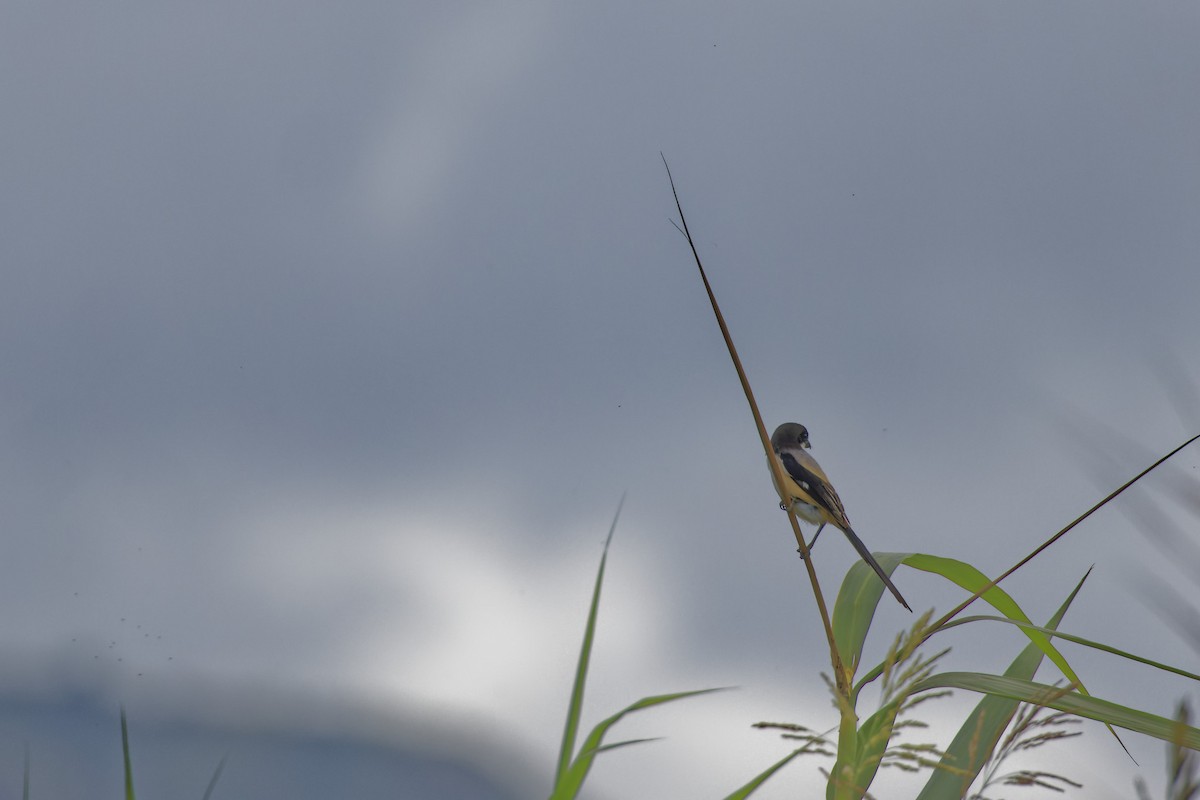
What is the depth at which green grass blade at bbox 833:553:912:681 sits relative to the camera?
2.09m

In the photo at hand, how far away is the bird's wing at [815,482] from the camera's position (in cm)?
424

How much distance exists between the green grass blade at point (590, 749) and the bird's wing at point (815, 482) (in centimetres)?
267

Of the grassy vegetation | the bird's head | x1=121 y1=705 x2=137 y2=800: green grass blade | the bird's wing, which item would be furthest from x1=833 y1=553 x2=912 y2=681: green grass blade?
the bird's head

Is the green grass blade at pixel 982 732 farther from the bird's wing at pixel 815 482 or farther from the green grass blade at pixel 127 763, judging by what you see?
the bird's wing at pixel 815 482

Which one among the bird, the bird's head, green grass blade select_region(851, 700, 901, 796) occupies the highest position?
the bird's head

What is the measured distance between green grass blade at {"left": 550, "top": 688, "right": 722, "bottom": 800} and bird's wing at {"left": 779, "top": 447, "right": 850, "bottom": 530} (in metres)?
2.67

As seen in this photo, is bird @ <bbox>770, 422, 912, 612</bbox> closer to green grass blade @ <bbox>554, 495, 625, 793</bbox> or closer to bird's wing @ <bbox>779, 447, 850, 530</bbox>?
bird's wing @ <bbox>779, 447, 850, 530</bbox>

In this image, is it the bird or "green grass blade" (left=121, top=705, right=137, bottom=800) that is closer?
"green grass blade" (left=121, top=705, right=137, bottom=800)

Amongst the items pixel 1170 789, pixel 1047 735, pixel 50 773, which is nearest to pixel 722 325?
pixel 1047 735

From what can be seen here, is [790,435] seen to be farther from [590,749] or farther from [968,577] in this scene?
[590,749]

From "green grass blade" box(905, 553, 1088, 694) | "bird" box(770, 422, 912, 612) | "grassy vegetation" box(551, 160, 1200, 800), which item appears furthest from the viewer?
"bird" box(770, 422, 912, 612)

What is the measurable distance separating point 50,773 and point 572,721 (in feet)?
738

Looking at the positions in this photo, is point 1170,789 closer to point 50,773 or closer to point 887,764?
point 887,764

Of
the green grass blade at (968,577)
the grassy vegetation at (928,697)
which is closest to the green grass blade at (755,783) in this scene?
the grassy vegetation at (928,697)
